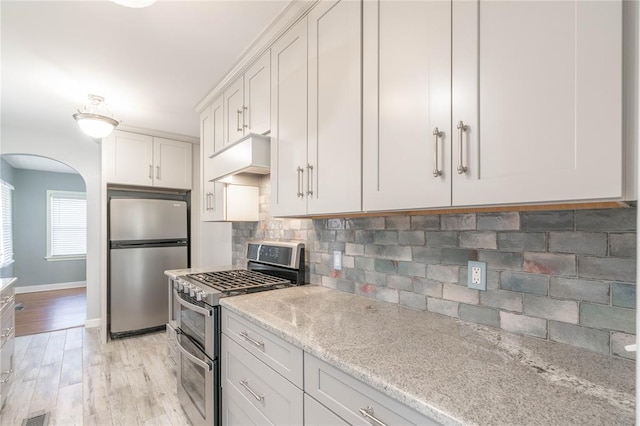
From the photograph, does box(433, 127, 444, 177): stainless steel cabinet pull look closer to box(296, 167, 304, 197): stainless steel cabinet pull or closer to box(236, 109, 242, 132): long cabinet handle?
box(296, 167, 304, 197): stainless steel cabinet pull

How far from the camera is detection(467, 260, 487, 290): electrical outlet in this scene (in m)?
1.26

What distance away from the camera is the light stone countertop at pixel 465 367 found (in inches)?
27.7

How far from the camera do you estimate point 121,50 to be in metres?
2.04

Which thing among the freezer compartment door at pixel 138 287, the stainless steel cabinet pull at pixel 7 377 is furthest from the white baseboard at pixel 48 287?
the stainless steel cabinet pull at pixel 7 377

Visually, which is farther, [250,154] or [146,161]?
[146,161]

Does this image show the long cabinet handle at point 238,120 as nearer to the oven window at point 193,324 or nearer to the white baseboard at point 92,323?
the oven window at point 193,324

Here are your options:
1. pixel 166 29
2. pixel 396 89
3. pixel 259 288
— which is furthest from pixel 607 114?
pixel 166 29

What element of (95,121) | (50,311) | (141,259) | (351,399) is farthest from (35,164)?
(351,399)

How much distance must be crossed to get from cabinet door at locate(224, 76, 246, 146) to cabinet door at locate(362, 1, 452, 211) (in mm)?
1266

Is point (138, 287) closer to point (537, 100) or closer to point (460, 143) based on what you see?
point (460, 143)

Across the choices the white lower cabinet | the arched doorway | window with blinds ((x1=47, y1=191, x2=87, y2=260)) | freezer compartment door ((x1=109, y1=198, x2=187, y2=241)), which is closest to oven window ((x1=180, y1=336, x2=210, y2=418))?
the white lower cabinet

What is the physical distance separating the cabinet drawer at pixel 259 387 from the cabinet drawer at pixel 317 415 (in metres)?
0.04

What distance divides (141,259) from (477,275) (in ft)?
12.6

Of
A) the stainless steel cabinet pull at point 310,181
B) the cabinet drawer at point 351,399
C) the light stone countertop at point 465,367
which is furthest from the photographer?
the stainless steel cabinet pull at point 310,181
